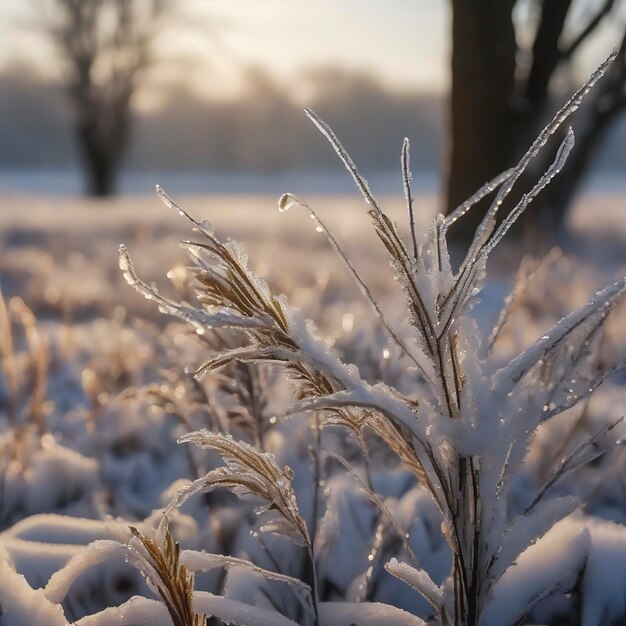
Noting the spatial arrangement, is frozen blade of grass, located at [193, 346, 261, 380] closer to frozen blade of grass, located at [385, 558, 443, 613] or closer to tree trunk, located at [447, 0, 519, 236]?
frozen blade of grass, located at [385, 558, 443, 613]

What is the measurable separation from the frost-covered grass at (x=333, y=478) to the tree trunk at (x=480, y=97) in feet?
10.9

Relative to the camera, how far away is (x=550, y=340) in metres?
0.70

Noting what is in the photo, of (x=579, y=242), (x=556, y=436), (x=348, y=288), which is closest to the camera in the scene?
(x=556, y=436)

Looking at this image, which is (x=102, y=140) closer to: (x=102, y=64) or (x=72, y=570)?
(x=102, y=64)

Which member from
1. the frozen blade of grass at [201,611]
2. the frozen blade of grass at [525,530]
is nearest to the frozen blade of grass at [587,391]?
the frozen blade of grass at [525,530]

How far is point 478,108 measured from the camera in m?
4.98

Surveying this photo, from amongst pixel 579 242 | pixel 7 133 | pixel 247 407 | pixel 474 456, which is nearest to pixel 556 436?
pixel 247 407

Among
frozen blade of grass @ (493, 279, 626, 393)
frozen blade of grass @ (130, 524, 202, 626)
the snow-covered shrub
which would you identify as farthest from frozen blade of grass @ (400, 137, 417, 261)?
frozen blade of grass @ (130, 524, 202, 626)

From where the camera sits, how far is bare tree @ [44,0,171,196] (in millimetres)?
18094

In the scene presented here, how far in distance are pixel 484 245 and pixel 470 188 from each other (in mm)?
4603

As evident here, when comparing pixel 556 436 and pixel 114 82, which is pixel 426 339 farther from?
pixel 114 82

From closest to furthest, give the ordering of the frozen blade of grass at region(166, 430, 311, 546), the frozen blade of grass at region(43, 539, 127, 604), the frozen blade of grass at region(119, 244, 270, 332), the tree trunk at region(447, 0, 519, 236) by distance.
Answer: the frozen blade of grass at region(119, 244, 270, 332), the frozen blade of grass at region(166, 430, 311, 546), the frozen blade of grass at region(43, 539, 127, 604), the tree trunk at region(447, 0, 519, 236)

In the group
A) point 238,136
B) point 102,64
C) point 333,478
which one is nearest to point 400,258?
point 333,478

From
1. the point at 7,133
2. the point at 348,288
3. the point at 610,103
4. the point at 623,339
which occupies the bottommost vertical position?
the point at 623,339
